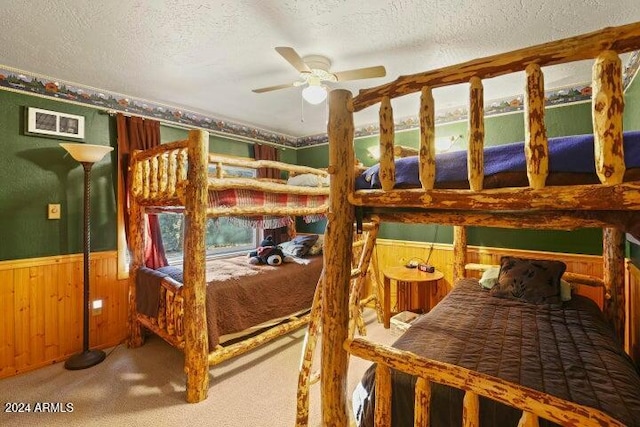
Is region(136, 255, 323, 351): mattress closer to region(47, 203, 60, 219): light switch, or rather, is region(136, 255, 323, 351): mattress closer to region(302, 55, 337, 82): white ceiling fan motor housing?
region(47, 203, 60, 219): light switch

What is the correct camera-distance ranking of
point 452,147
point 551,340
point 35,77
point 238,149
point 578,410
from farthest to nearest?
point 238,149 < point 452,147 < point 35,77 < point 551,340 < point 578,410

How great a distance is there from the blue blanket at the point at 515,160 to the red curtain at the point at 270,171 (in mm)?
3397

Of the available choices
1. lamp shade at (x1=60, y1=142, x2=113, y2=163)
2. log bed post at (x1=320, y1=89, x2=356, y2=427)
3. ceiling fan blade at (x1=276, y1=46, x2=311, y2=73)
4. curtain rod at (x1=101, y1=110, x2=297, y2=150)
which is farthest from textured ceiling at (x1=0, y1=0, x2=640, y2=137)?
log bed post at (x1=320, y1=89, x2=356, y2=427)

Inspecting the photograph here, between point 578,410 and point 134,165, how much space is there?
12.0 ft

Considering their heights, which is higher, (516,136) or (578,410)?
(516,136)

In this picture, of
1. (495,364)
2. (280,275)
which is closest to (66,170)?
(280,275)

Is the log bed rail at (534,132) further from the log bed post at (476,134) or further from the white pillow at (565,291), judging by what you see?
the white pillow at (565,291)

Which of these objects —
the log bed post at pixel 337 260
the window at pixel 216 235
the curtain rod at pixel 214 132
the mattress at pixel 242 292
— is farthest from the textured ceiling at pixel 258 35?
the mattress at pixel 242 292

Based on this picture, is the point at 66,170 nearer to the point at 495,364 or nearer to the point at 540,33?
the point at 495,364

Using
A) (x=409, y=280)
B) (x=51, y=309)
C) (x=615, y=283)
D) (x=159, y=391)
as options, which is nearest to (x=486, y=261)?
(x=409, y=280)

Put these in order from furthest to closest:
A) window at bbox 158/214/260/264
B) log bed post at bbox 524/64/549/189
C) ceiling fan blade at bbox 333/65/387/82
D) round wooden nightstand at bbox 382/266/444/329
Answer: window at bbox 158/214/260/264, round wooden nightstand at bbox 382/266/444/329, ceiling fan blade at bbox 333/65/387/82, log bed post at bbox 524/64/549/189

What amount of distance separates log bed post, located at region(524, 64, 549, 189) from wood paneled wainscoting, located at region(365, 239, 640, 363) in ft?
7.34

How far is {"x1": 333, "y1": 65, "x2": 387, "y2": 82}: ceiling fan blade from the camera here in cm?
201

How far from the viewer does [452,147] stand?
3791mm
